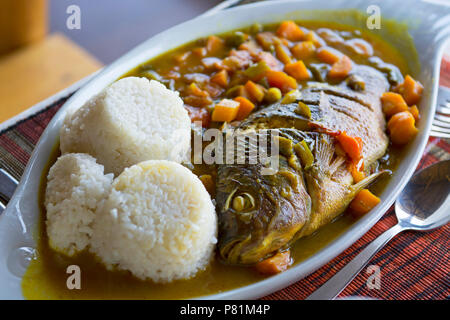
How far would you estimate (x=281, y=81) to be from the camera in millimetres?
4172

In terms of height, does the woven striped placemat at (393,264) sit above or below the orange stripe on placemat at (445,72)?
below

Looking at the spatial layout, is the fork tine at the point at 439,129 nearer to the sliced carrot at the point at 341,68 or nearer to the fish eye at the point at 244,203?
the sliced carrot at the point at 341,68

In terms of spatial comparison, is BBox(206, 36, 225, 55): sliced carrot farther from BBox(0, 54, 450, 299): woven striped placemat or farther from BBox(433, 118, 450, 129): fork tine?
BBox(433, 118, 450, 129): fork tine

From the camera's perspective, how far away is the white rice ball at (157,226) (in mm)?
2811

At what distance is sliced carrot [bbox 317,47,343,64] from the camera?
448 centimetres

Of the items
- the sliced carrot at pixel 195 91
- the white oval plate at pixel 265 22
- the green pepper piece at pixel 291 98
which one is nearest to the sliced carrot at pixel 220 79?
the sliced carrot at pixel 195 91

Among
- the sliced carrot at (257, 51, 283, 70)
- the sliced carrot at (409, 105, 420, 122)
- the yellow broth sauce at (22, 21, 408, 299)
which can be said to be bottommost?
the yellow broth sauce at (22, 21, 408, 299)

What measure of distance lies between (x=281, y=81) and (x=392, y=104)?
0.90 metres

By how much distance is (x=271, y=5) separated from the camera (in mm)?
4754

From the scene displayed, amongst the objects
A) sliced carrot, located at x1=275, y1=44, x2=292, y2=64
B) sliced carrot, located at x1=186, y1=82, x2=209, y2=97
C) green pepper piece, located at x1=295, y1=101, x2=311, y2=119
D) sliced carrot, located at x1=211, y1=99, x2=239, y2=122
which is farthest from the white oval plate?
sliced carrot, located at x1=211, y1=99, x2=239, y2=122

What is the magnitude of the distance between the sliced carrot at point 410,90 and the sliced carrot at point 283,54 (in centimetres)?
97

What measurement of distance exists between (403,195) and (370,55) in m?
1.53

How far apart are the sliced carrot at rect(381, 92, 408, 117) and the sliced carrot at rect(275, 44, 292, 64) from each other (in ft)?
2.95

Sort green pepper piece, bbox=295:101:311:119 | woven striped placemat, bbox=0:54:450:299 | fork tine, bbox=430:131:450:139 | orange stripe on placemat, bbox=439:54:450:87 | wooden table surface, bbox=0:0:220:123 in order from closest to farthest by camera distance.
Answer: woven striped placemat, bbox=0:54:450:299, green pepper piece, bbox=295:101:311:119, fork tine, bbox=430:131:450:139, orange stripe on placemat, bbox=439:54:450:87, wooden table surface, bbox=0:0:220:123
